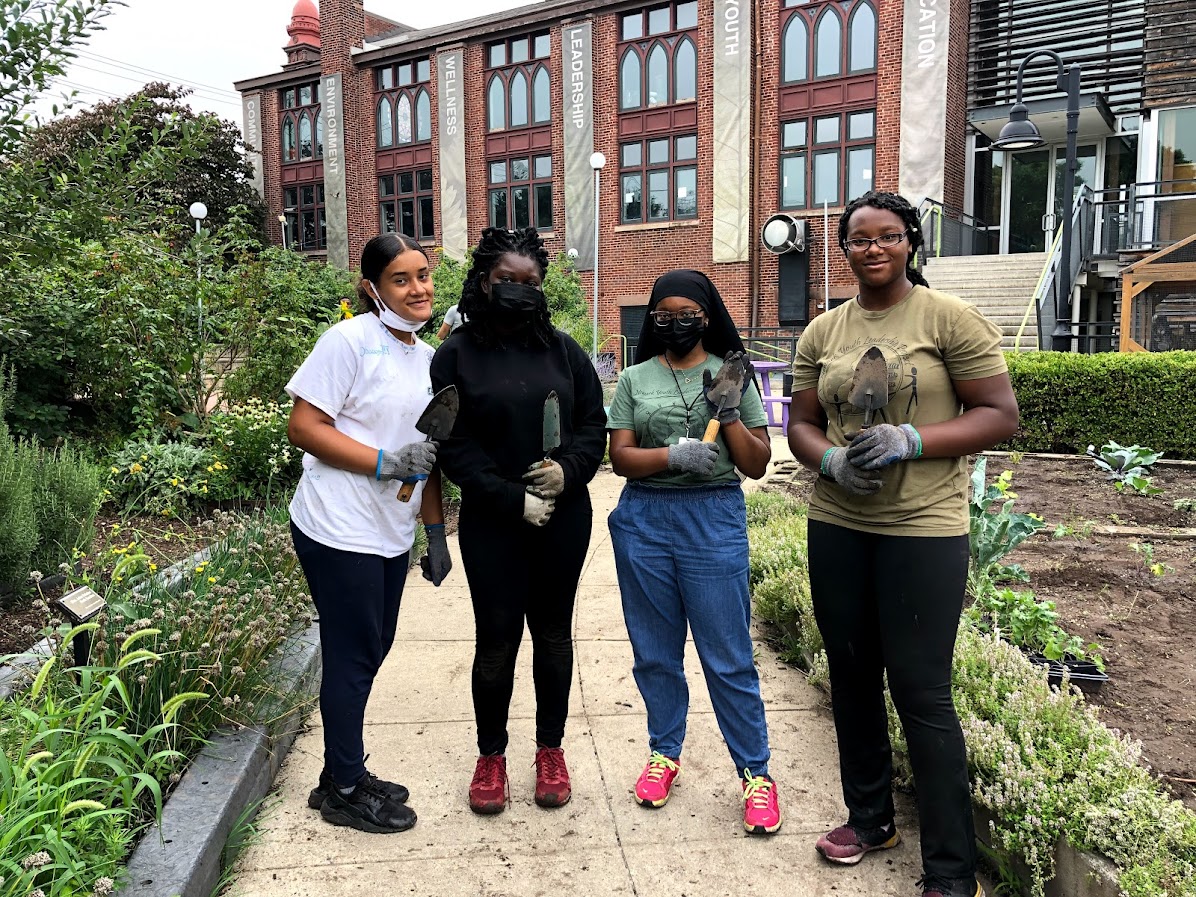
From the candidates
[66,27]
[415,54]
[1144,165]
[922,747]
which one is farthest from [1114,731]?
[415,54]

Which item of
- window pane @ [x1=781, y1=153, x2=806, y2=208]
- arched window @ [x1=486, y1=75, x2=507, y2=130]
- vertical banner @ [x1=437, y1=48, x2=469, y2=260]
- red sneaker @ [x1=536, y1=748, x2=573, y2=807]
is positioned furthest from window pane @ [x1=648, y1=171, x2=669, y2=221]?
red sneaker @ [x1=536, y1=748, x2=573, y2=807]

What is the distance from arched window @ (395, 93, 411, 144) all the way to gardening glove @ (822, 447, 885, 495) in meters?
28.0

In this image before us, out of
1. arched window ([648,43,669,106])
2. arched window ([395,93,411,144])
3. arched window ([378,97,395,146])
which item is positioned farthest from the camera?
arched window ([378,97,395,146])

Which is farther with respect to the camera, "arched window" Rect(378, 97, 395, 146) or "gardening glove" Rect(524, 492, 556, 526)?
"arched window" Rect(378, 97, 395, 146)

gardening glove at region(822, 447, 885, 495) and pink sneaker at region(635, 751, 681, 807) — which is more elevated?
gardening glove at region(822, 447, 885, 495)

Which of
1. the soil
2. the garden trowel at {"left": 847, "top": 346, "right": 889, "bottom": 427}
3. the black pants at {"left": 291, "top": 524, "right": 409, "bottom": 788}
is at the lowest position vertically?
the soil

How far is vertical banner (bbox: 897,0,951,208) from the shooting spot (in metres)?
20.0

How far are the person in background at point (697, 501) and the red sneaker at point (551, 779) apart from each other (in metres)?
0.29

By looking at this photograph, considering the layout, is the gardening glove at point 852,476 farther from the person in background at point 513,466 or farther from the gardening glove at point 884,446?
the person in background at point 513,466

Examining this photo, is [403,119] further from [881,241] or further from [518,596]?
[881,241]

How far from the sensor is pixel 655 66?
2373 centimetres

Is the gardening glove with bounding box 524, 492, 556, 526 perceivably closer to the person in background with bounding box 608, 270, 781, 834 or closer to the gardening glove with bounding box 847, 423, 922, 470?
the person in background with bounding box 608, 270, 781, 834

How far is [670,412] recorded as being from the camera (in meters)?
3.01

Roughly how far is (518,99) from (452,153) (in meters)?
2.55
